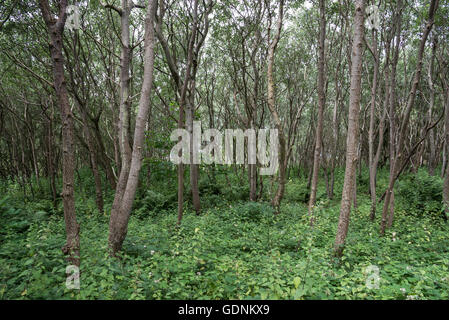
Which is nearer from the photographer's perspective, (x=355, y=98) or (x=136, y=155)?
(x=355, y=98)

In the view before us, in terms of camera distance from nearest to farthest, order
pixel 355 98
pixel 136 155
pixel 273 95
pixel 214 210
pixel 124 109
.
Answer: pixel 355 98
pixel 136 155
pixel 124 109
pixel 273 95
pixel 214 210

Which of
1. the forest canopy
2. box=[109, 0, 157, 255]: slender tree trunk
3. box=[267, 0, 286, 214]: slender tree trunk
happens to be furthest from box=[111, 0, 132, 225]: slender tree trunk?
box=[267, 0, 286, 214]: slender tree trunk

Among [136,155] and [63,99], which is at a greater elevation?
[63,99]

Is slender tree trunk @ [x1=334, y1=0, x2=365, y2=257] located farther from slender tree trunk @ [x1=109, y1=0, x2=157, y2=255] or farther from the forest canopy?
slender tree trunk @ [x1=109, y1=0, x2=157, y2=255]

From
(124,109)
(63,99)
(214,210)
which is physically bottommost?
(214,210)

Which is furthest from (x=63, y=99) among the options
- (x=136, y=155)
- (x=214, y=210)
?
(x=214, y=210)

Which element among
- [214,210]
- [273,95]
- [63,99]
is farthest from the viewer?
[214,210]

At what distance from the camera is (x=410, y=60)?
14.9m

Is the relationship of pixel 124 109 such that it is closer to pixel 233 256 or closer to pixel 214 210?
pixel 233 256

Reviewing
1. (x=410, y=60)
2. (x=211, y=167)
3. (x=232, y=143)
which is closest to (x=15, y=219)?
(x=211, y=167)

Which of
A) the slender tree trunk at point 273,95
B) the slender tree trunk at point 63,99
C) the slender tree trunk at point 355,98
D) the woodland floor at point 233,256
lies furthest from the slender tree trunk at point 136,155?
the slender tree trunk at point 273,95

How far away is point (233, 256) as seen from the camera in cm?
468

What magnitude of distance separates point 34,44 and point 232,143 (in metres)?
13.0
